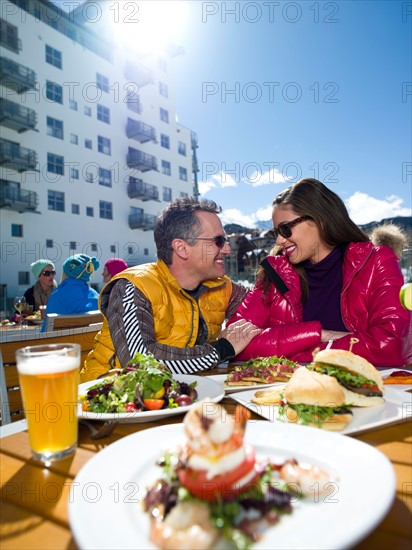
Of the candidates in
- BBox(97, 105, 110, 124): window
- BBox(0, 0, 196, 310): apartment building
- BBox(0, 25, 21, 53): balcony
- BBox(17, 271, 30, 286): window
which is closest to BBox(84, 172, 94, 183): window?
BBox(0, 0, 196, 310): apartment building

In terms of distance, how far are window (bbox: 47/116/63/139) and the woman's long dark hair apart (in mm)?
29759

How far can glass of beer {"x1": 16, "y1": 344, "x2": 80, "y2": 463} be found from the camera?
3.71 feet

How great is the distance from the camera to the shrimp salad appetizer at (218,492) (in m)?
0.65

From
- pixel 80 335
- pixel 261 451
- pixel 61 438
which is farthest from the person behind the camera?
pixel 80 335

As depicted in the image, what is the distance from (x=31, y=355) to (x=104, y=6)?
39316 mm

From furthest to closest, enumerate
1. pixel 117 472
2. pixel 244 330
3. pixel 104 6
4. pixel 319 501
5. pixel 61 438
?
1. pixel 104 6
2. pixel 244 330
3. pixel 61 438
4. pixel 117 472
5. pixel 319 501

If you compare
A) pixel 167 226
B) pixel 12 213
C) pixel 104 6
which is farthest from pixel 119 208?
pixel 167 226

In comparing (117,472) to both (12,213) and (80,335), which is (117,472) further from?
(12,213)

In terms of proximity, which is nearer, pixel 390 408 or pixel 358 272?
pixel 390 408

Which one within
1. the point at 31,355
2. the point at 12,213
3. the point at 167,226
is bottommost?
the point at 31,355

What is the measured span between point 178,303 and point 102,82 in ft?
120

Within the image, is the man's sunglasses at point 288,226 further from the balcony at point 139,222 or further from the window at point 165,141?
the window at point 165,141

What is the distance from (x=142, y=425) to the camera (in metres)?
1.36

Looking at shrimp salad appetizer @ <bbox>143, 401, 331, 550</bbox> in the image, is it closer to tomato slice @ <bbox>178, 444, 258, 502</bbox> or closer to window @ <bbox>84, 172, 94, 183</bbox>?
tomato slice @ <bbox>178, 444, 258, 502</bbox>
